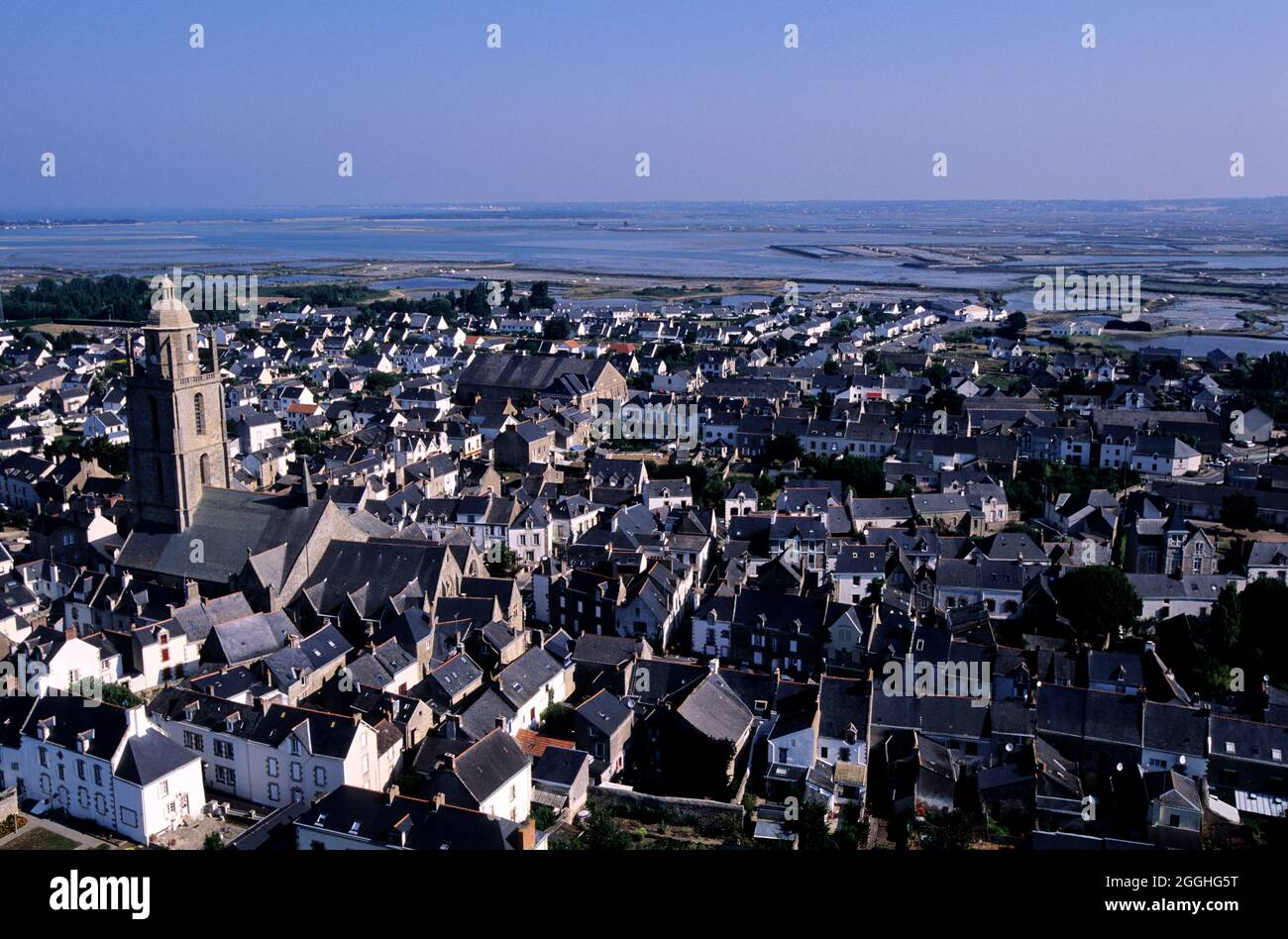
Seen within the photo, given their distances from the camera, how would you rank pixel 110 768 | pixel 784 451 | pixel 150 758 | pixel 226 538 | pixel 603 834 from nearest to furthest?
1. pixel 603 834
2. pixel 110 768
3. pixel 150 758
4. pixel 226 538
5. pixel 784 451

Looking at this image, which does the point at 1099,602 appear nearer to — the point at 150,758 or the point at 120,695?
the point at 150,758

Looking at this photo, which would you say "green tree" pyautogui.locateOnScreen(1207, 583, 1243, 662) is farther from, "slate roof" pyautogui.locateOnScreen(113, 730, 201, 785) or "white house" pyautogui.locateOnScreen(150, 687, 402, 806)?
"slate roof" pyautogui.locateOnScreen(113, 730, 201, 785)

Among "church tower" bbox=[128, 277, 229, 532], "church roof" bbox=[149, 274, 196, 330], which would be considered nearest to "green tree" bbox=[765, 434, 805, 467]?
"church tower" bbox=[128, 277, 229, 532]

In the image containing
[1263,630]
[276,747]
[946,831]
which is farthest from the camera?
[1263,630]

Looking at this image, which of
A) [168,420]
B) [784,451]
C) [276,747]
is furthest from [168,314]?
[784,451]

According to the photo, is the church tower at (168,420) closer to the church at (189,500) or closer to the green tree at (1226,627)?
the church at (189,500)

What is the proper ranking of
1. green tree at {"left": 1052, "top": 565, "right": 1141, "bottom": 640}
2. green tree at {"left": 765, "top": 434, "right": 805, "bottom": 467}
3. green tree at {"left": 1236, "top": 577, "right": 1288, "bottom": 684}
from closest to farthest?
green tree at {"left": 1236, "top": 577, "right": 1288, "bottom": 684} → green tree at {"left": 1052, "top": 565, "right": 1141, "bottom": 640} → green tree at {"left": 765, "top": 434, "right": 805, "bottom": 467}
